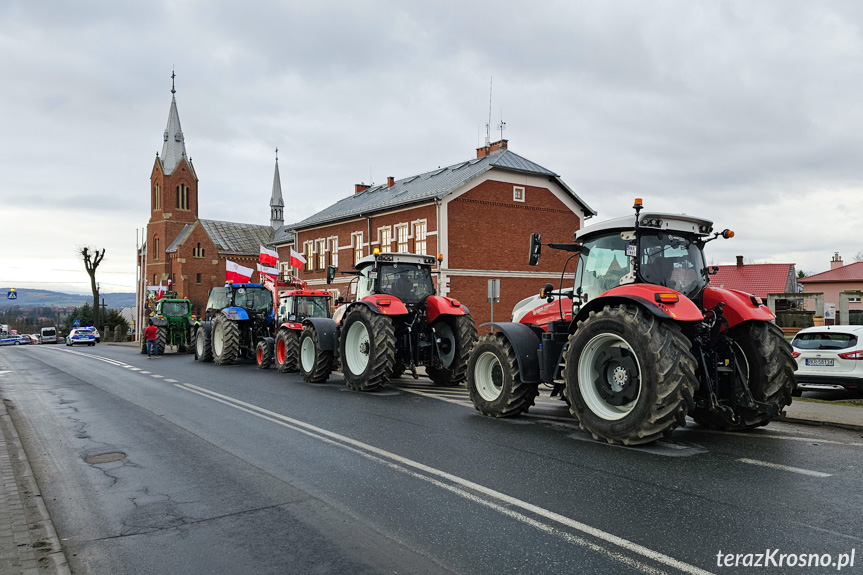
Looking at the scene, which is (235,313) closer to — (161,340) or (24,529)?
(161,340)

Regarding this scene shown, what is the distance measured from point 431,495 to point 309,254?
40992mm

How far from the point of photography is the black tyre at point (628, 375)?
20.9 feet

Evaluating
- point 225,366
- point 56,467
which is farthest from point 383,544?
point 225,366

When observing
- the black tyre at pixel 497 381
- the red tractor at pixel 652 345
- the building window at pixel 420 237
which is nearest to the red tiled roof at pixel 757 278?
the building window at pixel 420 237

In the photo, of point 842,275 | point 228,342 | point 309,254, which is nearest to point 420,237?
point 309,254

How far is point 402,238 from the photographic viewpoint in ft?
116

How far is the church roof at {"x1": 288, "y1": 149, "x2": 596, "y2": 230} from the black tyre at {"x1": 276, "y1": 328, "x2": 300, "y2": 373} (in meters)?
16.8

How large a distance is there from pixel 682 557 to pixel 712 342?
389 cm

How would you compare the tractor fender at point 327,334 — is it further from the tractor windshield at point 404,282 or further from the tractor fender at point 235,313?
the tractor fender at point 235,313

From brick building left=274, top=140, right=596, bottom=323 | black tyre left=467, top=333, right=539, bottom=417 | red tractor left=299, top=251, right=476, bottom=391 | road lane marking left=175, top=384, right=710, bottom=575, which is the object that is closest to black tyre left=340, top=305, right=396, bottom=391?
red tractor left=299, top=251, right=476, bottom=391

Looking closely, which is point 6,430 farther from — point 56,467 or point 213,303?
point 213,303

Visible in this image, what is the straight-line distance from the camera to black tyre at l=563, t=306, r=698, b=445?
6367 mm

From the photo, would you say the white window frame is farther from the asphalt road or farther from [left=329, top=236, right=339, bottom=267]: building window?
the asphalt road

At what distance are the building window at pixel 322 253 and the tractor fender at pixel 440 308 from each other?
30537 millimetres
